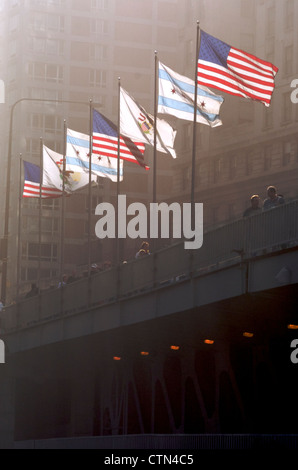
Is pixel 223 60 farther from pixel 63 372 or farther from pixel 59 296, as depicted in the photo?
pixel 63 372

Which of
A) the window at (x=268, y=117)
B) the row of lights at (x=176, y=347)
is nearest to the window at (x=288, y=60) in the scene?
the window at (x=268, y=117)

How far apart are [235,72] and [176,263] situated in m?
Result: 6.67

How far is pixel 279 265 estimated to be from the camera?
103 feet

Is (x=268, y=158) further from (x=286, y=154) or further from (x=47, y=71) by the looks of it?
(x=47, y=71)

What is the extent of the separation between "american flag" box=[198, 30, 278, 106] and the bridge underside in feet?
20.6

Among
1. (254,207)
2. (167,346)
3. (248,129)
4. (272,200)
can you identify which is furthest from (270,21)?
(272,200)

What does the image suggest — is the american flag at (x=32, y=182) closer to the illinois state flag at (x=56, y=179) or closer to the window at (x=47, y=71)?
the illinois state flag at (x=56, y=179)

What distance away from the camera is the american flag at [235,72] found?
117ft

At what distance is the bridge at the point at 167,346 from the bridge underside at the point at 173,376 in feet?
0.25

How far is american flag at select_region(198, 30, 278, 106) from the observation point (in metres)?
35.5

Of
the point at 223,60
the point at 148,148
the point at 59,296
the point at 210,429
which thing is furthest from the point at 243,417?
the point at 148,148

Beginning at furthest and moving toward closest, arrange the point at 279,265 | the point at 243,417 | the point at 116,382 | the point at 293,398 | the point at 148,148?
the point at 148,148 < the point at 116,382 < the point at 243,417 < the point at 293,398 < the point at 279,265

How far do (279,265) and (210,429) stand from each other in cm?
2416

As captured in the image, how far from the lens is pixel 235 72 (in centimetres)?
3597
